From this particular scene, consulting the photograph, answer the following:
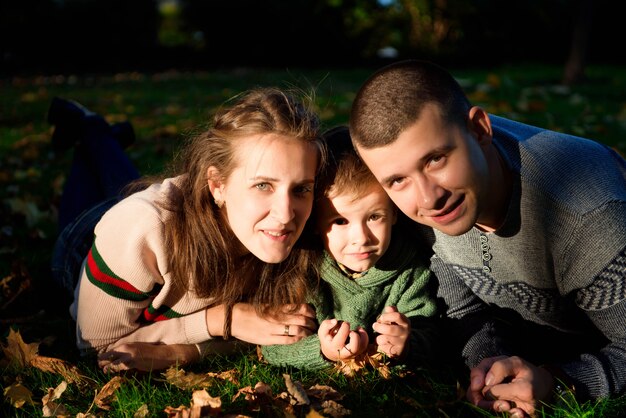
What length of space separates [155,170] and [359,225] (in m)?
3.23

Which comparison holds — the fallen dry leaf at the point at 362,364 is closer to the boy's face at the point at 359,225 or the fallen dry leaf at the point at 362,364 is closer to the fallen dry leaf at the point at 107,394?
the boy's face at the point at 359,225

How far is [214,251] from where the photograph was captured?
9.41 feet

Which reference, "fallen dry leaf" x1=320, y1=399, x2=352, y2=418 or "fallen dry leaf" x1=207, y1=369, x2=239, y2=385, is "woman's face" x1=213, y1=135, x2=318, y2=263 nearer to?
"fallen dry leaf" x1=207, y1=369, x2=239, y2=385

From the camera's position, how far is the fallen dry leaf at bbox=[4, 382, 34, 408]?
8.23 ft

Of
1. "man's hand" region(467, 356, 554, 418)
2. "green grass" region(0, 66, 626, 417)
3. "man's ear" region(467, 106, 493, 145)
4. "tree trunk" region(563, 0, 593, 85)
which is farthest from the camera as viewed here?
"tree trunk" region(563, 0, 593, 85)

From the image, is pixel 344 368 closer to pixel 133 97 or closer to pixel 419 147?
pixel 419 147

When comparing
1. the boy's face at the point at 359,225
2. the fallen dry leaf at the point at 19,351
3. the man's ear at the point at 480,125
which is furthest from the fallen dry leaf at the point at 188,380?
the man's ear at the point at 480,125

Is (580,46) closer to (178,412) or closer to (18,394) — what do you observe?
(178,412)

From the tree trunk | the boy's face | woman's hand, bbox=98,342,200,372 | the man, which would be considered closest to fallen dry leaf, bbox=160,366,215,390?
woman's hand, bbox=98,342,200,372

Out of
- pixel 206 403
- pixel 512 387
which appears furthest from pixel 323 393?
pixel 512 387

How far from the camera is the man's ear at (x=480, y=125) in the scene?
2.40m

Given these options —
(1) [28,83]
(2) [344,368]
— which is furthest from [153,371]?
(1) [28,83]

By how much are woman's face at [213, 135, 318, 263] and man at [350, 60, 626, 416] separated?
0.94 ft

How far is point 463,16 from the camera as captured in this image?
1709 centimetres
